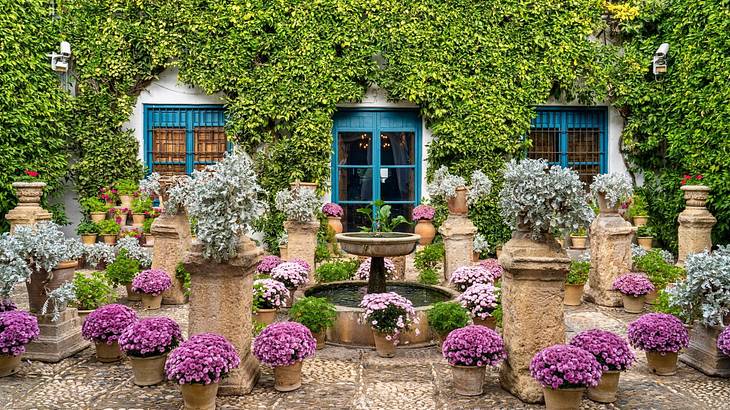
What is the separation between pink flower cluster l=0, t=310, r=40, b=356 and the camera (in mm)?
4848

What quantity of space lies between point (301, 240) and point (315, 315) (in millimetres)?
2933

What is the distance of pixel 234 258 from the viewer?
4652 millimetres

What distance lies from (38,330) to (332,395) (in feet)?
8.54

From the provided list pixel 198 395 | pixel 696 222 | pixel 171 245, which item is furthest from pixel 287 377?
pixel 696 222

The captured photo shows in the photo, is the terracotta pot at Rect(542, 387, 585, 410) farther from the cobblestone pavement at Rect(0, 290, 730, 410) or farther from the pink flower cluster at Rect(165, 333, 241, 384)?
the pink flower cluster at Rect(165, 333, 241, 384)

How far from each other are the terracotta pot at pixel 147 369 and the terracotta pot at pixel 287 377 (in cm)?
91

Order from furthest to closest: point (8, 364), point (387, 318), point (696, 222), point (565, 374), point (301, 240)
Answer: point (696, 222) → point (301, 240) → point (387, 318) → point (8, 364) → point (565, 374)

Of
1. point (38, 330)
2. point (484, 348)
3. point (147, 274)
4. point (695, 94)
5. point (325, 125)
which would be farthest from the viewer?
point (325, 125)

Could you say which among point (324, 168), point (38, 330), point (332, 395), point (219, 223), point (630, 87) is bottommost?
point (332, 395)

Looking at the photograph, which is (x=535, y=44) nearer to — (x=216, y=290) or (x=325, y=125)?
(x=325, y=125)

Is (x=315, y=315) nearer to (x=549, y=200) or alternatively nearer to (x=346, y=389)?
(x=346, y=389)

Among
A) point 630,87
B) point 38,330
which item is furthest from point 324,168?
point 38,330

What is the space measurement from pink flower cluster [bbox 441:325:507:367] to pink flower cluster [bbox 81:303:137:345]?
9.10 ft

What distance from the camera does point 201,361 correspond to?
13.4 ft
